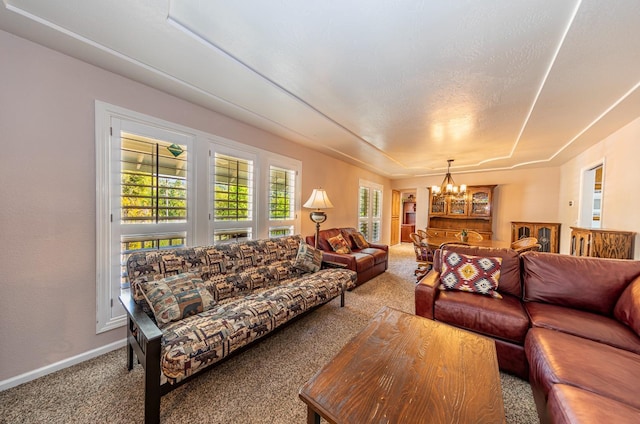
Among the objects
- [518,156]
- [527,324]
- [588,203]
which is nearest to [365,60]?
[527,324]

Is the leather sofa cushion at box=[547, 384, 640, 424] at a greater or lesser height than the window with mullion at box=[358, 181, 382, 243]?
lesser

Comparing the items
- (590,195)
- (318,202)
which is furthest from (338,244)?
A: (590,195)

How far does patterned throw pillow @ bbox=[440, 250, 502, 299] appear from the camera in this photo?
215 centimetres

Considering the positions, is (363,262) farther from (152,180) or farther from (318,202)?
(152,180)

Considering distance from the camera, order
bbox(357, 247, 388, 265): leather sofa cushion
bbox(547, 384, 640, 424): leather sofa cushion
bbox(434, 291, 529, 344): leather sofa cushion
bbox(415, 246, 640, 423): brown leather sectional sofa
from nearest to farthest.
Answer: bbox(547, 384, 640, 424): leather sofa cushion, bbox(415, 246, 640, 423): brown leather sectional sofa, bbox(434, 291, 529, 344): leather sofa cushion, bbox(357, 247, 388, 265): leather sofa cushion

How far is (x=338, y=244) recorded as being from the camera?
4.04 meters

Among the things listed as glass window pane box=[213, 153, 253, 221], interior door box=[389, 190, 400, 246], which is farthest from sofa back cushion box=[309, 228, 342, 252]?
interior door box=[389, 190, 400, 246]

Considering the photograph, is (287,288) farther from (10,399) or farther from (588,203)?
(588,203)

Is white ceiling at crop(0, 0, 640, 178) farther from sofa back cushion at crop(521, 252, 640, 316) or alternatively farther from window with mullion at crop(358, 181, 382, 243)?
window with mullion at crop(358, 181, 382, 243)

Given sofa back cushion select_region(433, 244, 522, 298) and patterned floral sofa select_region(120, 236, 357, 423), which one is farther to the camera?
sofa back cushion select_region(433, 244, 522, 298)

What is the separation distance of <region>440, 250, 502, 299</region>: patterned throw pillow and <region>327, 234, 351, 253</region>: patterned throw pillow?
1.86 m

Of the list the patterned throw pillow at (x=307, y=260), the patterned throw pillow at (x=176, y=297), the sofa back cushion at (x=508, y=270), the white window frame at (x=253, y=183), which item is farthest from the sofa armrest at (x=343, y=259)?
the patterned throw pillow at (x=176, y=297)

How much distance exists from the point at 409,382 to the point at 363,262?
265cm

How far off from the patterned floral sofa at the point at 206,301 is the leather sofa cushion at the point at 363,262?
702 millimetres
